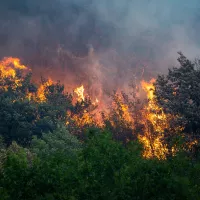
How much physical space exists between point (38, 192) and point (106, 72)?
11253cm

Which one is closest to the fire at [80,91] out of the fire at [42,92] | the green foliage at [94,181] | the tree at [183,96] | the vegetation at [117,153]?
the fire at [42,92]

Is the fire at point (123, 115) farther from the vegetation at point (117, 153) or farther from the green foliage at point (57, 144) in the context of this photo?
the green foliage at point (57, 144)

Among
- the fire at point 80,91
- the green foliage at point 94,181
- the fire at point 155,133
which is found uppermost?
the fire at point 80,91

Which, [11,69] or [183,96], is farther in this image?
[11,69]

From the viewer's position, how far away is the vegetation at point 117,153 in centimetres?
1755

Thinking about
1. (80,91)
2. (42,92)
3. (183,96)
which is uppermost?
(80,91)

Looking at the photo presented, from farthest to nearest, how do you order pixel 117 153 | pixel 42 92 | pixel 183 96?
pixel 42 92, pixel 183 96, pixel 117 153

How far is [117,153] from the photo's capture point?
20.7 metres

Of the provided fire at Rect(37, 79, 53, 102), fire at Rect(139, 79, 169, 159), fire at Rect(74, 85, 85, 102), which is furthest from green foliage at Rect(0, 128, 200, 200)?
fire at Rect(74, 85, 85, 102)

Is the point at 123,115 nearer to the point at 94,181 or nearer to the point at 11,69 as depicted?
the point at 94,181

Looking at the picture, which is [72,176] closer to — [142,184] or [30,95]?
[142,184]

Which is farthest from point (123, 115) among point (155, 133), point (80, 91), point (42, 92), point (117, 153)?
point (80, 91)

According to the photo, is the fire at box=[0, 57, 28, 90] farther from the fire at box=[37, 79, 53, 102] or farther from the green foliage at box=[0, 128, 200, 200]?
the green foliage at box=[0, 128, 200, 200]

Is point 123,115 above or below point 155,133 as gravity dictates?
above
